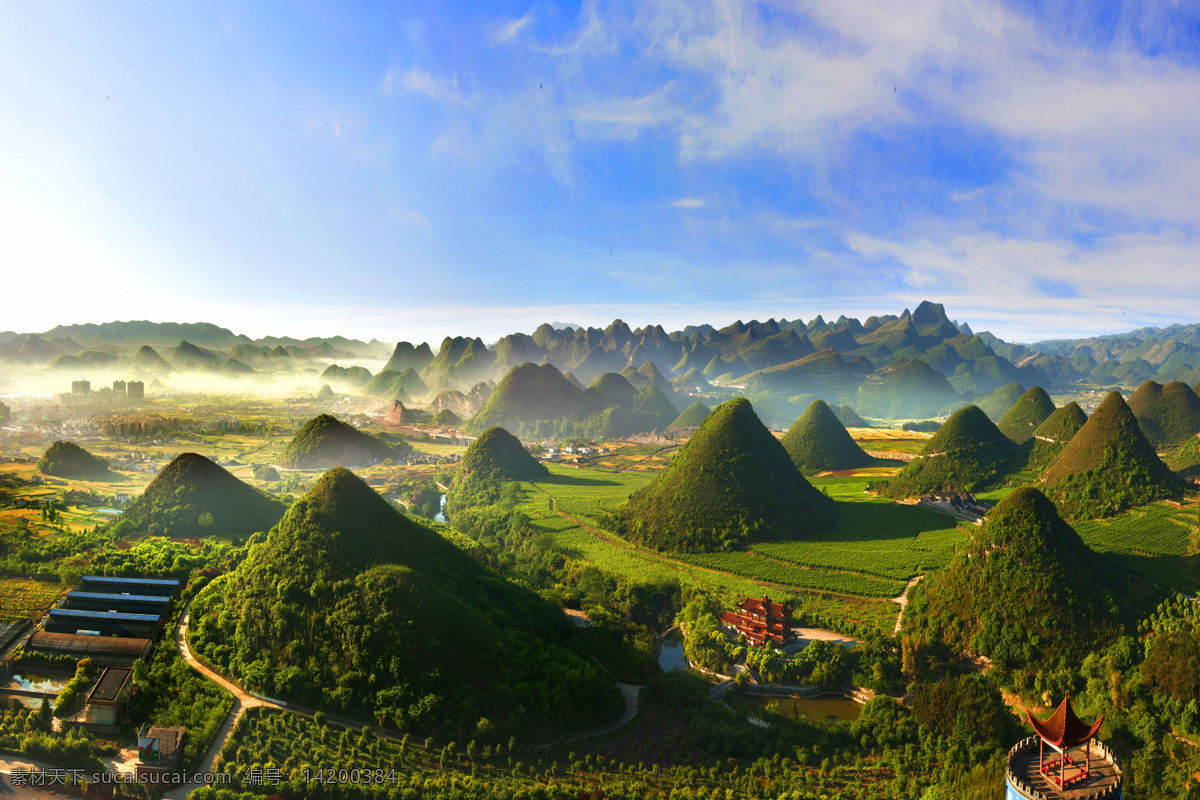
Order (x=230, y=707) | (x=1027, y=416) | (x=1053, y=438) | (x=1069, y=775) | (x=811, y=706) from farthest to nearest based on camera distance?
(x=1027, y=416) < (x=1053, y=438) < (x=811, y=706) < (x=230, y=707) < (x=1069, y=775)

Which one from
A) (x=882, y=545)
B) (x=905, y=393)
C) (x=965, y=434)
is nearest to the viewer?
(x=882, y=545)

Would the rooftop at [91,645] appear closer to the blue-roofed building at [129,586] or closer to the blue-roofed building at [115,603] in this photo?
the blue-roofed building at [115,603]

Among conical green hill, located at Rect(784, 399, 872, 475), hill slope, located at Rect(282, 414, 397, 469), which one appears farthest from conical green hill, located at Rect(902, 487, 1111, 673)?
hill slope, located at Rect(282, 414, 397, 469)

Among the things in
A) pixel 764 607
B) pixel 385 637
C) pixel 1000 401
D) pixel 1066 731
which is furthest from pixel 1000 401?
pixel 385 637

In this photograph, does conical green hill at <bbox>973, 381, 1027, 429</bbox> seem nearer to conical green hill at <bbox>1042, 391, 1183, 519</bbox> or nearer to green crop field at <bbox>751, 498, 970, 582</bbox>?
conical green hill at <bbox>1042, 391, 1183, 519</bbox>

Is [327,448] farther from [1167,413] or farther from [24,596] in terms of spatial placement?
[1167,413]

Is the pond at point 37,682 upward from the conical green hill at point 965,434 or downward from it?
downward

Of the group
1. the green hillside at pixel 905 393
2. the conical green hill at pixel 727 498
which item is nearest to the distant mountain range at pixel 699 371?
the green hillside at pixel 905 393
